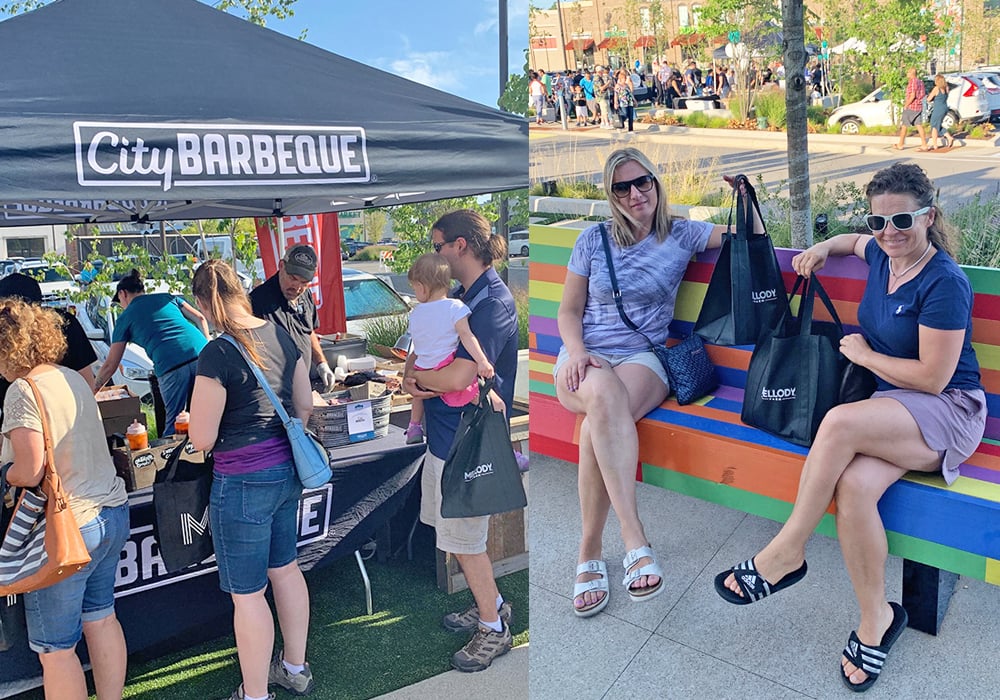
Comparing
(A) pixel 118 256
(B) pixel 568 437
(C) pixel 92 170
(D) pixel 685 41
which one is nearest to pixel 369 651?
(B) pixel 568 437

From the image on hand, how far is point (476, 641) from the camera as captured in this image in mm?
2859

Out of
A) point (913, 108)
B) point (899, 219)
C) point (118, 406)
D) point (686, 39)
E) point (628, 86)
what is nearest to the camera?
point (899, 219)

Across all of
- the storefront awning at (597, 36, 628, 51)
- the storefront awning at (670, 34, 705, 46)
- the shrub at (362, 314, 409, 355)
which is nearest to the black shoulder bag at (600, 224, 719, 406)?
the shrub at (362, 314, 409, 355)

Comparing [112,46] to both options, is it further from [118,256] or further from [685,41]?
[685,41]

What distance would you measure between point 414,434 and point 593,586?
0.83m

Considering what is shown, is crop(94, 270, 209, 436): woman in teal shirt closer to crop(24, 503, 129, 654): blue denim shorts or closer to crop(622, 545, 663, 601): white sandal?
crop(24, 503, 129, 654): blue denim shorts

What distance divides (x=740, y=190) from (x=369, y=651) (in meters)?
2.03

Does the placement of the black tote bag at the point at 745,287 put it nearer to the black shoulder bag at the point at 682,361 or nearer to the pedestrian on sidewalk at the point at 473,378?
the black shoulder bag at the point at 682,361

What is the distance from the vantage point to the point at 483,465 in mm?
2580

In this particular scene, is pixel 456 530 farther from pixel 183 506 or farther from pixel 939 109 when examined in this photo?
pixel 939 109

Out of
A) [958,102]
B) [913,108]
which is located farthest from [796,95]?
[958,102]

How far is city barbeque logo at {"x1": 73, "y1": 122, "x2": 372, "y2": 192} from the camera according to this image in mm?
2016

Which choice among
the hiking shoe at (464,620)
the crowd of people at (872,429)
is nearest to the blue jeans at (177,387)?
the hiking shoe at (464,620)

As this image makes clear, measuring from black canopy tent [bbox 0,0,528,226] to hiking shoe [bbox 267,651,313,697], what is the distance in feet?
5.03
